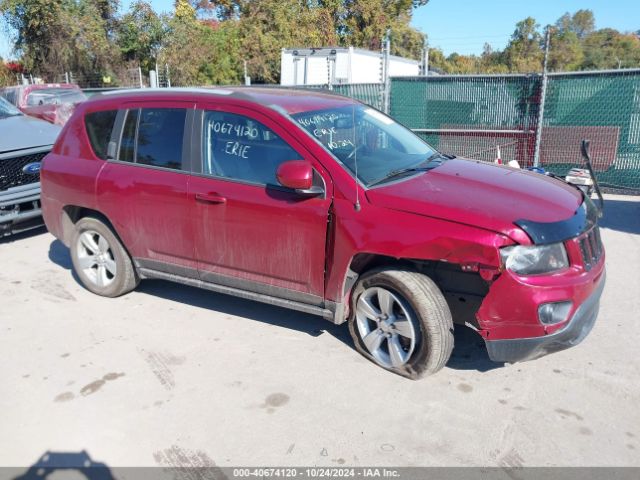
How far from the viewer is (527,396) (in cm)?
360

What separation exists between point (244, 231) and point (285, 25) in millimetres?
28106

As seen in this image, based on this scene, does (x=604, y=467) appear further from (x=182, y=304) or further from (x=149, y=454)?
(x=182, y=304)

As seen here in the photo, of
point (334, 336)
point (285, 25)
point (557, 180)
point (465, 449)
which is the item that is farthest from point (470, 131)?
point (285, 25)

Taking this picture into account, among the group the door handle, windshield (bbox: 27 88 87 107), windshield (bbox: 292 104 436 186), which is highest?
windshield (bbox: 27 88 87 107)

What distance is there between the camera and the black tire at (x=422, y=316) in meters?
3.58

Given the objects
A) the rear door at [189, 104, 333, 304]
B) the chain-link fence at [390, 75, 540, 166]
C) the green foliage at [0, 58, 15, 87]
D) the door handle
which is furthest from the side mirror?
the green foliage at [0, 58, 15, 87]

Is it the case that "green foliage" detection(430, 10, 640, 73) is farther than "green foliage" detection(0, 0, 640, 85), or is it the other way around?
"green foliage" detection(430, 10, 640, 73)

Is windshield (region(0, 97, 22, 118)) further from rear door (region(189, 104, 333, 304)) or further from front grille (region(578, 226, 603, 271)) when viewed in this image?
front grille (region(578, 226, 603, 271))

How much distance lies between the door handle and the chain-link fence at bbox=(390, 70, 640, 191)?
7.11 meters

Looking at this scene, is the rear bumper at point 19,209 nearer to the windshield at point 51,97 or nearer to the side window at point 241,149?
the side window at point 241,149

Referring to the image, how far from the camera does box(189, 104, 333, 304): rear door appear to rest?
12.9 ft

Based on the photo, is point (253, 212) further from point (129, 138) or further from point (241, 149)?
point (129, 138)

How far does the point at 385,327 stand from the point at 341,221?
0.77 meters

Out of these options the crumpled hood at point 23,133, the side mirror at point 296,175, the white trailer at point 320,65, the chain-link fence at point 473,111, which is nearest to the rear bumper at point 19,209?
the crumpled hood at point 23,133
